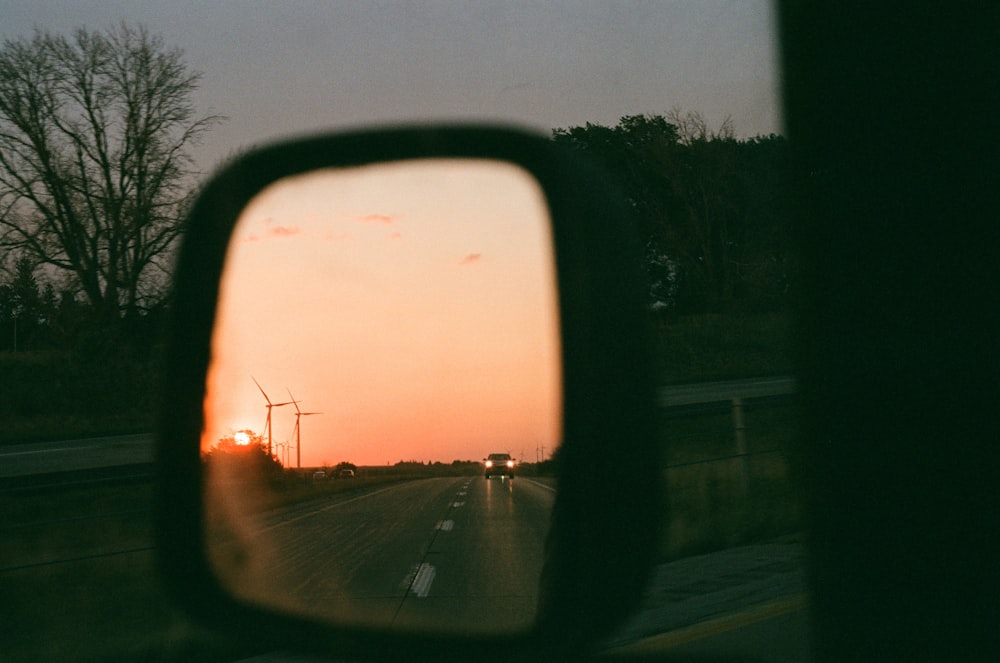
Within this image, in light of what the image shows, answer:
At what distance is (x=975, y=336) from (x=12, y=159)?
2888 centimetres

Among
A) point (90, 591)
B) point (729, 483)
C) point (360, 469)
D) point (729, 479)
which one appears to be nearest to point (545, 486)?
point (360, 469)

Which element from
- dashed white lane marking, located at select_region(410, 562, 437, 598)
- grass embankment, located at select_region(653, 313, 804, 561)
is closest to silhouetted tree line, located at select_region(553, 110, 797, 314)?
grass embankment, located at select_region(653, 313, 804, 561)

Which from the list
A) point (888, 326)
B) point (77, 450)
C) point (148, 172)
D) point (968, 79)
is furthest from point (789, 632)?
point (148, 172)

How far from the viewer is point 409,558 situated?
9.52 meters

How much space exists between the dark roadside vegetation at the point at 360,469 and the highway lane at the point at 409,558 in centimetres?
25

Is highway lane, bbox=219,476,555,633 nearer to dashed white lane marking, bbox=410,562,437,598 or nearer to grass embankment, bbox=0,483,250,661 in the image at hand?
dashed white lane marking, bbox=410,562,437,598

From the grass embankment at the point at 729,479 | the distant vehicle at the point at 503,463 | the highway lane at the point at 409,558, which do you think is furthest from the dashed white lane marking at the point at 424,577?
the distant vehicle at the point at 503,463

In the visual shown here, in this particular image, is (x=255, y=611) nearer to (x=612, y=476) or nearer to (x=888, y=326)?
(x=612, y=476)

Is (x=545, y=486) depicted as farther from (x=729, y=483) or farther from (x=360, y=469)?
(x=729, y=483)

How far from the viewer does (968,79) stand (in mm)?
1770

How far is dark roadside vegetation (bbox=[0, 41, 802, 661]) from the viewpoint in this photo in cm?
582

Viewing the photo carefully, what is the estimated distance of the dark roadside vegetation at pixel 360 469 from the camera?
5820 millimetres

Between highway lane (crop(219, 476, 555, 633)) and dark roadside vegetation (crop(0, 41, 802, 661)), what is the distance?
0.25m

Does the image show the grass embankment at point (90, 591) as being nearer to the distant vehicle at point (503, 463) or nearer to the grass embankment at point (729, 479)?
the distant vehicle at point (503, 463)
